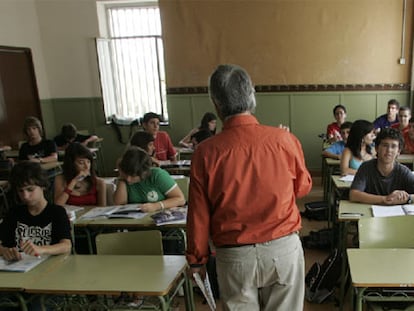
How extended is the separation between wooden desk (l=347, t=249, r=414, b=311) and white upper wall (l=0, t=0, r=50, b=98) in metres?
6.19

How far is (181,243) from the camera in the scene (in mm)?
2756

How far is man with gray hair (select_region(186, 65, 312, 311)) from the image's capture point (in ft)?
4.84

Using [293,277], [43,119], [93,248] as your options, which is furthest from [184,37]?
[293,277]

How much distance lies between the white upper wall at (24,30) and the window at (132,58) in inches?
46.3

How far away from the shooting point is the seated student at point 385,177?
2.64 meters

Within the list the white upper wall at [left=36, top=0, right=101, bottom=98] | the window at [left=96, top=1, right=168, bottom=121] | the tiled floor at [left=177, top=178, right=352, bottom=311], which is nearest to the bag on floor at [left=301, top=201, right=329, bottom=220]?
the tiled floor at [left=177, top=178, right=352, bottom=311]

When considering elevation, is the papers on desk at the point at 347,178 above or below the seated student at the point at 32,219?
below

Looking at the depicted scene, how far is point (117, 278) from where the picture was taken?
1850 millimetres

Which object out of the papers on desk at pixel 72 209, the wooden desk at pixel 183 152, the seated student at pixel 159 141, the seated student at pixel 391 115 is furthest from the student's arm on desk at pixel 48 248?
the seated student at pixel 391 115

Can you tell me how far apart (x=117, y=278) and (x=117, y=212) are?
0.96 meters

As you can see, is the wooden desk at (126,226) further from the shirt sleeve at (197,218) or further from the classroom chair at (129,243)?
the shirt sleeve at (197,218)

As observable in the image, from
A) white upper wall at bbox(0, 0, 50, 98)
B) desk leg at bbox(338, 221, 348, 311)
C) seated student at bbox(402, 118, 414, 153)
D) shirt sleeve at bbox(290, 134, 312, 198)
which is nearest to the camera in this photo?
shirt sleeve at bbox(290, 134, 312, 198)

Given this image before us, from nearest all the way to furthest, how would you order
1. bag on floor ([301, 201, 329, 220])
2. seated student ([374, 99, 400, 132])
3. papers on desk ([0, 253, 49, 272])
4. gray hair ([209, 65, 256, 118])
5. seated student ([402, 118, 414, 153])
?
gray hair ([209, 65, 256, 118])
papers on desk ([0, 253, 49, 272])
bag on floor ([301, 201, 329, 220])
seated student ([402, 118, 414, 153])
seated student ([374, 99, 400, 132])

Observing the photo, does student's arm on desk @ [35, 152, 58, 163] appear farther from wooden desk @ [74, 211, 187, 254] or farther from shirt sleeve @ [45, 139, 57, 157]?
wooden desk @ [74, 211, 187, 254]
